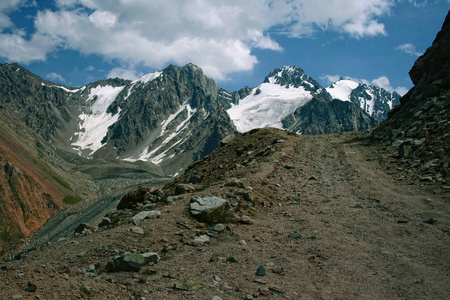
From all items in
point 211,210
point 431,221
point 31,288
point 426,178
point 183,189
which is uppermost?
point 183,189

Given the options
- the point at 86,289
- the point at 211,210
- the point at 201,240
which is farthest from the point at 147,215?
the point at 86,289

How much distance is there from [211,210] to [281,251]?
11.0ft

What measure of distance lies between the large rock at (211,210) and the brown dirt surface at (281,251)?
0.39 metres

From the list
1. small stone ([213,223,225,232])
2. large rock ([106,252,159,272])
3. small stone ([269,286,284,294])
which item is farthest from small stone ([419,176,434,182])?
large rock ([106,252,159,272])

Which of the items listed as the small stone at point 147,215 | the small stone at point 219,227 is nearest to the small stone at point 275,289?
the small stone at point 219,227

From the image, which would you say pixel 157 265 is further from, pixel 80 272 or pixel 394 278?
pixel 394 278

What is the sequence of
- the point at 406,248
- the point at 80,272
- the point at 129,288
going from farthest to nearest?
the point at 406,248 < the point at 80,272 < the point at 129,288

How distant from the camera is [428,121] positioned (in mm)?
25938

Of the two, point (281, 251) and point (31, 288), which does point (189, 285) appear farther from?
point (281, 251)

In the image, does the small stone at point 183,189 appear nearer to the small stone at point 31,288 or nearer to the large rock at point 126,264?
the large rock at point 126,264

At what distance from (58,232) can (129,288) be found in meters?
60.2

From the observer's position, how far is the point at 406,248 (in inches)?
430

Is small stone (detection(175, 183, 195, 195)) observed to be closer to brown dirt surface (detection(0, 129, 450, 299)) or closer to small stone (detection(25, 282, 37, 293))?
brown dirt surface (detection(0, 129, 450, 299))

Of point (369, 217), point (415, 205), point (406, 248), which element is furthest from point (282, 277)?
point (415, 205)
